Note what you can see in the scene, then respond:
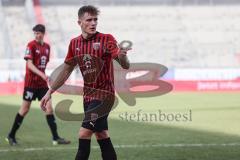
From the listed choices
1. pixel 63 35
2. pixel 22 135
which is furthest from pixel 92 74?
pixel 63 35

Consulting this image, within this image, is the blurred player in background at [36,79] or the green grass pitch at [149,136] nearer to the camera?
the green grass pitch at [149,136]

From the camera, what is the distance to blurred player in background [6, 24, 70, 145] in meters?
9.66

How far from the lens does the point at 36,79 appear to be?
9891mm

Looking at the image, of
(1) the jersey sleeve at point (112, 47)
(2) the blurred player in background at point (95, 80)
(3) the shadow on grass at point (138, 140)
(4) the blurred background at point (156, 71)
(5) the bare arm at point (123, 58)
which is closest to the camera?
(5) the bare arm at point (123, 58)

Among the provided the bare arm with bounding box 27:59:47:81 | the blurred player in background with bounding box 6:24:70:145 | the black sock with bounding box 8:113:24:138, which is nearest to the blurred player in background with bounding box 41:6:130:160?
the bare arm with bounding box 27:59:47:81

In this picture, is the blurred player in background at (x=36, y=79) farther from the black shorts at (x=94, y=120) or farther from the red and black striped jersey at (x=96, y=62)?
the black shorts at (x=94, y=120)

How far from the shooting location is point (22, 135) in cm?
1114

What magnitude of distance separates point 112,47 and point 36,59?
13.8ft

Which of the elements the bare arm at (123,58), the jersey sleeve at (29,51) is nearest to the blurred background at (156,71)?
the jersey sleeve at (29,51)

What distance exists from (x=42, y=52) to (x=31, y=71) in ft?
1.27

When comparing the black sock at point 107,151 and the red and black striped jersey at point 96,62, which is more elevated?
the red and black striped jersey at point 96,62

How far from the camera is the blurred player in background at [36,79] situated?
9.66m

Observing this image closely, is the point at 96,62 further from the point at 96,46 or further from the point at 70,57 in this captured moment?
the point at 70,57

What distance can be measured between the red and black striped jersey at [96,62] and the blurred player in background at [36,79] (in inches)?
141
